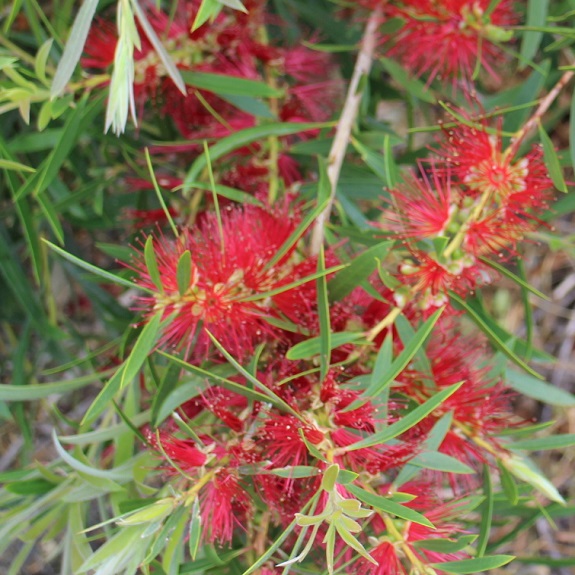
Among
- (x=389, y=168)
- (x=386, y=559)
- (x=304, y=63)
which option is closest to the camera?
(x=386, y=559)

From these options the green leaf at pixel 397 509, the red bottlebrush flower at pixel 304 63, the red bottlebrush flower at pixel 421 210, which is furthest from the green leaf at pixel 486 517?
the red bottlebrush flower at pixel 304 63

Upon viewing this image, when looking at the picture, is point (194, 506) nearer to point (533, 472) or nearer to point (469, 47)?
point (533, 472)

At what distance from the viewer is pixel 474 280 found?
71 cm

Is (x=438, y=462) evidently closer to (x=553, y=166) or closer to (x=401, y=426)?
(x=401, y=426)

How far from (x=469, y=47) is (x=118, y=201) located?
0.54 meters

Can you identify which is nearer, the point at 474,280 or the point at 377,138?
the point at 474,280

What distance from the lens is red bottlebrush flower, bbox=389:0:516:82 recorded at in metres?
0.84

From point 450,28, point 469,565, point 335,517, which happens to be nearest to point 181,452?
point 335,517

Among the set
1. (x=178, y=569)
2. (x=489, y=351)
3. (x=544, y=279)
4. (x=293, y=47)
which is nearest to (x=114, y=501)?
(x=178, y=569)

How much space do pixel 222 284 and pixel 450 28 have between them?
0.45m

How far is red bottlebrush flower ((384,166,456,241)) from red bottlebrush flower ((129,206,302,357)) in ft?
0.43

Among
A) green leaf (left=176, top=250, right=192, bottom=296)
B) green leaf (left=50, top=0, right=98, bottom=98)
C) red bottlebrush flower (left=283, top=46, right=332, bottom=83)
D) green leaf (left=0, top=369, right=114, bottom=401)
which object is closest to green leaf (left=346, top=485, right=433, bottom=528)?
green leaf (left=176, top=250, right=192, bottom=296)

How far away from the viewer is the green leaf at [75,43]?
65 centimetres

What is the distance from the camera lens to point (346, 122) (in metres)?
0.87
